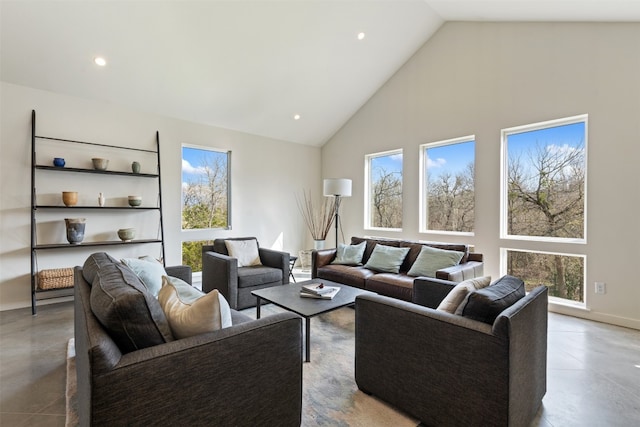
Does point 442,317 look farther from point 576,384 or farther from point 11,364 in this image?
point 11,364

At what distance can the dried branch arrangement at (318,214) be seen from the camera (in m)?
6.20

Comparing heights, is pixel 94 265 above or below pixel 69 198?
below

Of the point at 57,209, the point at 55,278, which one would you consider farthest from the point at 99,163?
the point at 55,278

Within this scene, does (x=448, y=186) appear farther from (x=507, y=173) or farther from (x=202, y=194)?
(x=202, y=194)

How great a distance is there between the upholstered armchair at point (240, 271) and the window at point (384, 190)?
2.29 meters

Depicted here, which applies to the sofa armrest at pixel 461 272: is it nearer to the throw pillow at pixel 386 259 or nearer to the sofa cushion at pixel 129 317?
the throw pillow at pixel 386 259

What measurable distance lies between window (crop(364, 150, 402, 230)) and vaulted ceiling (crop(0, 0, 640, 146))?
133 cm

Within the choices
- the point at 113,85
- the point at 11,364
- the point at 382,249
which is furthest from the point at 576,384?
the point at 113,85

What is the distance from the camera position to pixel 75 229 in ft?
11.9

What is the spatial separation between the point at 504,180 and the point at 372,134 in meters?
2.40

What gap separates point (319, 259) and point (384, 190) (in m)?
2.10

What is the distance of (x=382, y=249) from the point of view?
13.1 feet

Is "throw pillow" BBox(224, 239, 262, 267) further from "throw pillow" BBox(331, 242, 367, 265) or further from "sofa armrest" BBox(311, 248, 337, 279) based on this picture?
"throw pillow" BBox(331, 242, 367, 265)

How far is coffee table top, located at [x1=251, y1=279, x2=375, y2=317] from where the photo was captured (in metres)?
2.42
